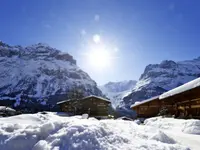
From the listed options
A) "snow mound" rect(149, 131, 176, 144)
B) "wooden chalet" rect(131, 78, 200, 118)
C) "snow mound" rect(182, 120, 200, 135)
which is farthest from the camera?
"wooden chalet" rect(131, 78, 200, 118)

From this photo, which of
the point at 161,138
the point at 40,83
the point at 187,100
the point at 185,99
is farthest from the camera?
the point at 40,83

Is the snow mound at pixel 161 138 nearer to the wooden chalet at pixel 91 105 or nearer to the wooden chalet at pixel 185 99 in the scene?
the wooden chalet at pixel 185 99

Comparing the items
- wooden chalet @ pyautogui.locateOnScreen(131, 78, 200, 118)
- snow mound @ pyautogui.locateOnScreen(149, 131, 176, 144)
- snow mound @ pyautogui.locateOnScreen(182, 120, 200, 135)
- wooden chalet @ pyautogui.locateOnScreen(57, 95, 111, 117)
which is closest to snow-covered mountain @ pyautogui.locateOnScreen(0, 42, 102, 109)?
wooden chalet @ pyautogui.locateOnScreen(57, 95, 111, 117)

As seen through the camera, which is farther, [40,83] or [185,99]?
[40,83]

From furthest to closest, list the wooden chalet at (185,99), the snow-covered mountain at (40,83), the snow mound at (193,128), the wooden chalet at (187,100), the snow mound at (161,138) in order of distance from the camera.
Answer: the snow-covered mountain at (40,83), the wooden chalet at (187,100), the wooden chalet at (185,99), the snow mound at (193,128), the snow mound at (161,138)

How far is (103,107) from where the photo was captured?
3756cm

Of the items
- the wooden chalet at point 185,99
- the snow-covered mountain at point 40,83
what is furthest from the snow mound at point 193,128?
the snow-covered mountain at point 40,83

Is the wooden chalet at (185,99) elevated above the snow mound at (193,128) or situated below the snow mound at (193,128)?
above

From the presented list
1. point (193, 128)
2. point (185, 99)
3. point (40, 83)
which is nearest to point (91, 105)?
point (185, 99)

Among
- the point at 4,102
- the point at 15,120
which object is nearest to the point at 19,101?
the point at 4,102

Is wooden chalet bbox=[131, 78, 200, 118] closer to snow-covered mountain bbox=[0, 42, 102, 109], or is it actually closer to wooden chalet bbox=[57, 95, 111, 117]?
wooden chalet bbox=[57, 95, 111, 117]

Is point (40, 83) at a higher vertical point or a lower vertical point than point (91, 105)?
higher

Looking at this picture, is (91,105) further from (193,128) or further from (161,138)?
(161,138)

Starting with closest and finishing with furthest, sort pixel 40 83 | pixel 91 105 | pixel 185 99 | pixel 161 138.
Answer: pixel 161 138 → pixel 185 99 → pixel 91 105 → pixel 40 83
